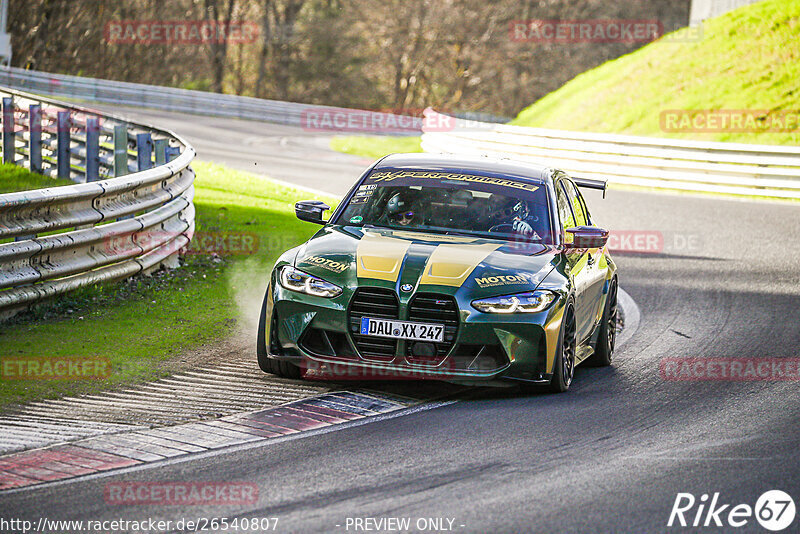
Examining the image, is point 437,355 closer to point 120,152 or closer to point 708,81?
point 120,152

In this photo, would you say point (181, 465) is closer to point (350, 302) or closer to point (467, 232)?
point (350, 302)

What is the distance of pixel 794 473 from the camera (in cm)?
598

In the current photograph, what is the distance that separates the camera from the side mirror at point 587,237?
845 centimetres

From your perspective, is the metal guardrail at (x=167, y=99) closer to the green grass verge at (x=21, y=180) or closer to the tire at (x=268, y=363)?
the green grass verge at (x=21, y=180)

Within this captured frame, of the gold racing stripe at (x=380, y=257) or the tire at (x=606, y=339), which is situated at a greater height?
the gold racing stripe at (x=380, y=257)

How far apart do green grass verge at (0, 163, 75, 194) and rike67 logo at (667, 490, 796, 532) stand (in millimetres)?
12030

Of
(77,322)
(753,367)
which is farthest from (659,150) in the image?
(77,322)

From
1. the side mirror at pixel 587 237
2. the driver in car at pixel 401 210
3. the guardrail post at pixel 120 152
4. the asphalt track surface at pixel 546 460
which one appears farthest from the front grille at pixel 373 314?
the guardrail post at pixel 120 152

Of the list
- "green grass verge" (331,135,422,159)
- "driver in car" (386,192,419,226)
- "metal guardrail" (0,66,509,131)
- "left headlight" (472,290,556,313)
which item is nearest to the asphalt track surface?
"left headlight" (472,290,556,313)

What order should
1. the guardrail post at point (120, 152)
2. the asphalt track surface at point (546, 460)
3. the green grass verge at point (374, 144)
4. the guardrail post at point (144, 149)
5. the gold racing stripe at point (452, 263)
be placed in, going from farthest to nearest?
the green grass verge at point (374, 144), the guardrail post at point (144, 149), the guardrail post at point (120, 152), the gold racing stripe at point (452, 263), the asphalt track surface at point (546, 460)

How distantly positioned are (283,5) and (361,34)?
5.84 metres

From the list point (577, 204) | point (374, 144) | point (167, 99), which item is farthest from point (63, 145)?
point (167, 99)

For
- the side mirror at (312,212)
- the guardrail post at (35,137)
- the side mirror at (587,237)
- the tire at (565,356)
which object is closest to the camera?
the tire at (565,356)

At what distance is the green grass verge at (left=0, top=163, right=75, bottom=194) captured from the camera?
15516mm
